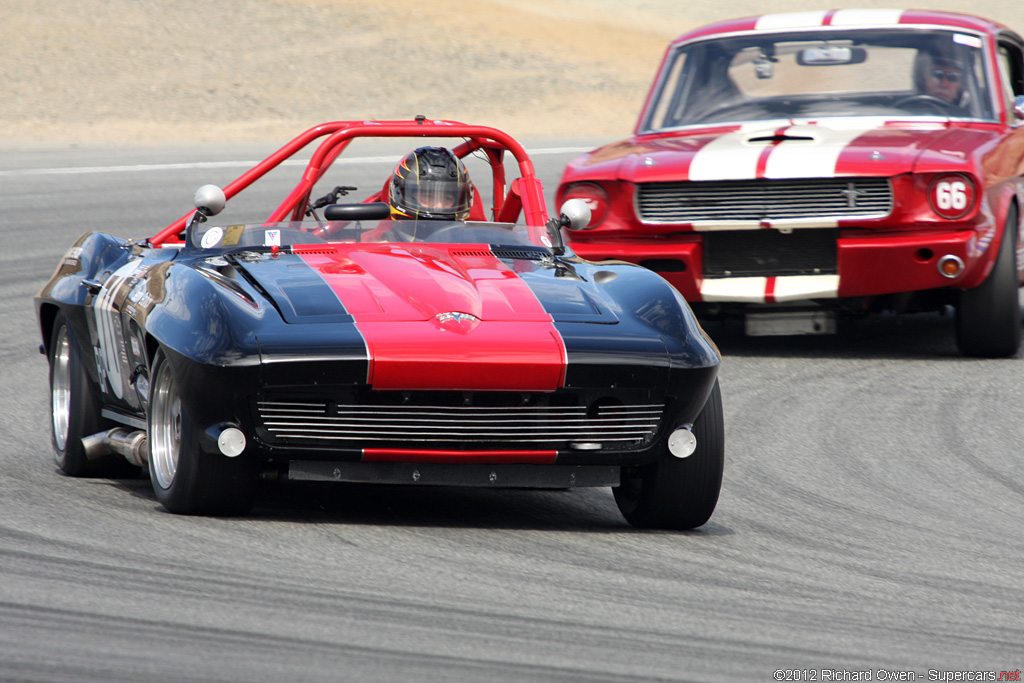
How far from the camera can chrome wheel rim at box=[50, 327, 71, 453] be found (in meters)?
6.12

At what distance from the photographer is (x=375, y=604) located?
4.02m

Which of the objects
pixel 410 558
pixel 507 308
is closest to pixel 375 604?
pixel 410 558

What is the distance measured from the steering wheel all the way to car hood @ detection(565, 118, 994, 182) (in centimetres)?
15

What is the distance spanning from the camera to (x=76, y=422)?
19.4 ft

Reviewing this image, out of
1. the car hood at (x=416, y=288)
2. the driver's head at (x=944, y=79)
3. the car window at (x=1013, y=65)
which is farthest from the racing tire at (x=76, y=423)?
the car window at (x=1013, y=65)

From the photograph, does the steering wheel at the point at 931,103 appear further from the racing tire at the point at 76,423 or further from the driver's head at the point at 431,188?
the racing tire at the point at 76,423

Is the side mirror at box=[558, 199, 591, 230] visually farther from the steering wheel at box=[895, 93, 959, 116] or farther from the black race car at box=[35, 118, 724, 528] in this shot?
the steering wheel at box=[895, 93, 959, 116]

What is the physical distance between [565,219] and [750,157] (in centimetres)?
272

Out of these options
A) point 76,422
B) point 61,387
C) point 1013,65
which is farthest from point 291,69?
point 76,422

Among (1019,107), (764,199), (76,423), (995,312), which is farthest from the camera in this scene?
(1019,107)

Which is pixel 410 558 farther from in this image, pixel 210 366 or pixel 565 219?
pixel 565 219

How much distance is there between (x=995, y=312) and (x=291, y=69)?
3316 centimetres

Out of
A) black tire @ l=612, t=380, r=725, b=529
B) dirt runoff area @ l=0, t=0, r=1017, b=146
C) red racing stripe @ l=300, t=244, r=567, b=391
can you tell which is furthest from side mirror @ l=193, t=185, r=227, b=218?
dirt runoff area @ l=0, t=0, r=1017, b=146

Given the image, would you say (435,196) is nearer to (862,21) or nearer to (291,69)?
(862,21)
